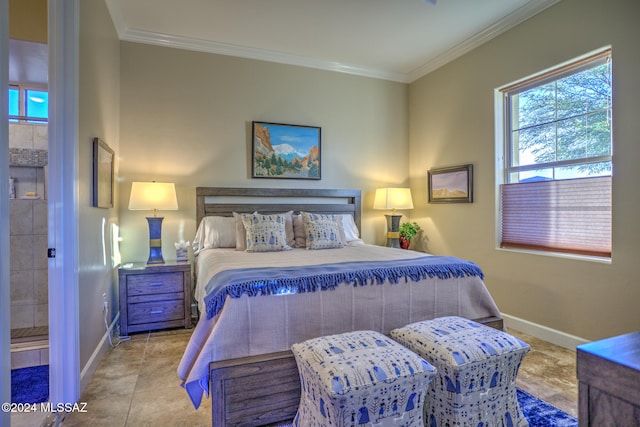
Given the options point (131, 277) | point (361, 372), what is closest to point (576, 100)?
point (361, 372)

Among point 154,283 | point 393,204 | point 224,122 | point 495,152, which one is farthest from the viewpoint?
point 393,204

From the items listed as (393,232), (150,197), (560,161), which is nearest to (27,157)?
(150,197)

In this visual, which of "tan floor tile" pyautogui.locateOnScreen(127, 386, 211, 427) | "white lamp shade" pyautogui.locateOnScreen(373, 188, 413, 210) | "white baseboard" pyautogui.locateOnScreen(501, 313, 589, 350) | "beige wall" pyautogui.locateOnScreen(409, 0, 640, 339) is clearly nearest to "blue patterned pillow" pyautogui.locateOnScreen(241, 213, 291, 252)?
"tan floor tile" pyautogui.locateOnScreen(127, 386, 211, 427)

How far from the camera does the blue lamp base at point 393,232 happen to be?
4270 mm

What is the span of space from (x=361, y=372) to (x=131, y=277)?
2.53 metres

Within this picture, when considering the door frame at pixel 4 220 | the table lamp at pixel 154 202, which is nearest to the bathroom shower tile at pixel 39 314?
the table lamp at pixel 154 202

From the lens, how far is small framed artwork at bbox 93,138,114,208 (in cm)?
243

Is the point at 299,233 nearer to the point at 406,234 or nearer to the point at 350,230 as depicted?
the point at 350,230

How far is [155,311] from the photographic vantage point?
10.3ft

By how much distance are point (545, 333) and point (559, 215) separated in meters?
1.05

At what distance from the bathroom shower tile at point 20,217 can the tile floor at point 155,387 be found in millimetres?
1282

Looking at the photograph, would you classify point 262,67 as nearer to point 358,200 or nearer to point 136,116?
point 136,116

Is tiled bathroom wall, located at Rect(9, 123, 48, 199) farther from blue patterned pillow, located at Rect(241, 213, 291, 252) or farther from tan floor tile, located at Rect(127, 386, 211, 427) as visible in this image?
tan floor tile, located at Rect(127, 386, 211, 427)

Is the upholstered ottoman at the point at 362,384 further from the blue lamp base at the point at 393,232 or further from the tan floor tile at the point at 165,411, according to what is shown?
the blue lamp base at the point at 393,232
